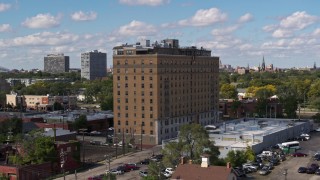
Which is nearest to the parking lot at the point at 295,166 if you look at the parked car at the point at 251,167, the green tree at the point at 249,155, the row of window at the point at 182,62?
the parked car at the point at 251,167

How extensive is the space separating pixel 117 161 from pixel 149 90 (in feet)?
63.3

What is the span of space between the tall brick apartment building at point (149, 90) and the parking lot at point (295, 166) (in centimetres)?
2424

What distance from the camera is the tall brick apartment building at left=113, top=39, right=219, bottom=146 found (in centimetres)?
8606

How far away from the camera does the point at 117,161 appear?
70875 mm

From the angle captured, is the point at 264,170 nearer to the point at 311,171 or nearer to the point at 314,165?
the point at 311,171

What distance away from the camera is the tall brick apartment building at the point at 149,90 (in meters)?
86.1

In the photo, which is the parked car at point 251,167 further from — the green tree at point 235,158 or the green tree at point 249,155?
the green tree at point 249,155

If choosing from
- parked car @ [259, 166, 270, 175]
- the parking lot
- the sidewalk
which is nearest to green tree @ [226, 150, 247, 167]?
the parking lot

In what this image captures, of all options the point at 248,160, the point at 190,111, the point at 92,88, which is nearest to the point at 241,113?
the point at 190,111

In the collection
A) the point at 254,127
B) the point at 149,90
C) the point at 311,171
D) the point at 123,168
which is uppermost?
the point at 149,90

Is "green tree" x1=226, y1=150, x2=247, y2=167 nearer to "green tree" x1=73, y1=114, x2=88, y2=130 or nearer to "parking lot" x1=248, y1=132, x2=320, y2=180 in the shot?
"parking lot" x1=248, y1=132, x2=320, y2=180

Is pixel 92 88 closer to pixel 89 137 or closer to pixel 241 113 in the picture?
pixel 241 113

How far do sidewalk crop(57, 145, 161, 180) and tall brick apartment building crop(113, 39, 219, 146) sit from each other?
5.36 meters

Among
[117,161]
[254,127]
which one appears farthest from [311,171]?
[254,127]
